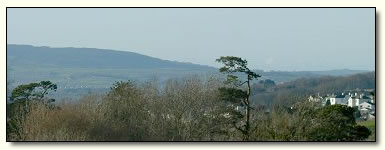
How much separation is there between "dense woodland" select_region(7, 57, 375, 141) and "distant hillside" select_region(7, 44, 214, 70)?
40 cm

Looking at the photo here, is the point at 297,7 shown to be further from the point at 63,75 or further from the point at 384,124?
the point at 63,75

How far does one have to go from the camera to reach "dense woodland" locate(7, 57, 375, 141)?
1031 cm

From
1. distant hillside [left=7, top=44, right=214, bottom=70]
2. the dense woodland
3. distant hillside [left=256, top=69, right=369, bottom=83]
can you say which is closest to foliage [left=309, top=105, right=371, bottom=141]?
the dense woodland

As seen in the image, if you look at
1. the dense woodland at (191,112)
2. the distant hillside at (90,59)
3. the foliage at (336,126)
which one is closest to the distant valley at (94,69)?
the distant hillside at (90,59)

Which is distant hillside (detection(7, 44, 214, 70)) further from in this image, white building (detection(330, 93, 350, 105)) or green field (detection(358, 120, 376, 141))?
green field (detection(358, 120, 376, 141))

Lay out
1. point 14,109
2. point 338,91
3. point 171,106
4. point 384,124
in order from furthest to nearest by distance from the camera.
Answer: point 171,106
point 338,91
point 14,109
point 384,124

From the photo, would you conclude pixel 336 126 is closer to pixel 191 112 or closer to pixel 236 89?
pixel 236 89

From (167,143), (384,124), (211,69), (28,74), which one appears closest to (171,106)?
(211,69)

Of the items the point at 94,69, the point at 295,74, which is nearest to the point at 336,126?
the point at 295,74

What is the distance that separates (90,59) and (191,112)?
92.7 inches

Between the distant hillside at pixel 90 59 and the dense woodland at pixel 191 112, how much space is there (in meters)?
0.40

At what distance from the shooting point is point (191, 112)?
13406 mm
